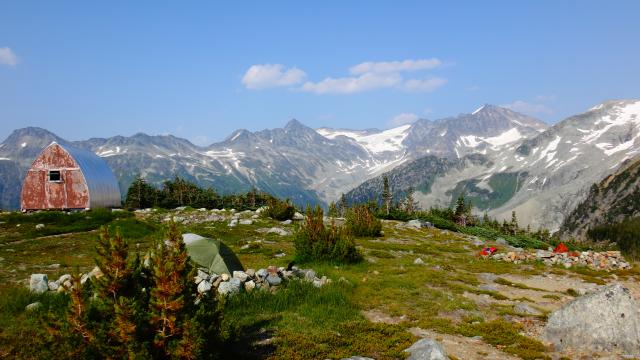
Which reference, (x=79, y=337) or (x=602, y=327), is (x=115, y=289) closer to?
(x=79, y=337)

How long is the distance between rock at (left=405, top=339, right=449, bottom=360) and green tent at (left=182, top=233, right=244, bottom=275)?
30.2 feet

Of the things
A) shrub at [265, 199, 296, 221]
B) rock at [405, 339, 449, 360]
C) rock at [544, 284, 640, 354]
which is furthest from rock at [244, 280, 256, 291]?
shrub at [265, 199, 296, 221]

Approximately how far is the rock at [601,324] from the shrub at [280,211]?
37.8m

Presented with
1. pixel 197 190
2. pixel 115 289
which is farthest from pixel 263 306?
pixel 197 190

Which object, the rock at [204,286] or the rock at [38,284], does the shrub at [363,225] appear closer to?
the rock at [204,286]

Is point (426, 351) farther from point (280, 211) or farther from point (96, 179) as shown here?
point (96, 179)

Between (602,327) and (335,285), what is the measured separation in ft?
29.2

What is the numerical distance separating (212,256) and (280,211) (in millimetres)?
30533

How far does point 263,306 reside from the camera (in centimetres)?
1516

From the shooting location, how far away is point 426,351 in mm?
11062

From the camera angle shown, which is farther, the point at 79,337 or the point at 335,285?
the point at 335,285

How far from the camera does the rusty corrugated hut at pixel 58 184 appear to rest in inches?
2130

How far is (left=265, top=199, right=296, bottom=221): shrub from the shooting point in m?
49.7

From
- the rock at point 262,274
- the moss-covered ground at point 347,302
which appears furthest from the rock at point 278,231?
the rock at point 262,274
